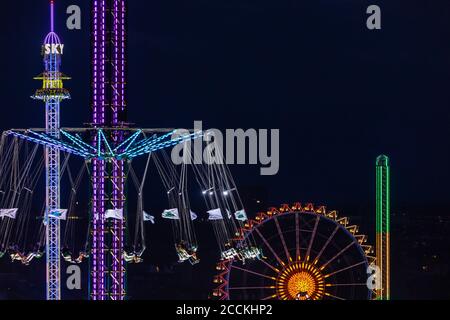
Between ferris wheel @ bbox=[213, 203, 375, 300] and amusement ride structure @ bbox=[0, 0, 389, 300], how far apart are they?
1.9 inches

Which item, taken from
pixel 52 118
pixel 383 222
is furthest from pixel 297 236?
pixel 52 118

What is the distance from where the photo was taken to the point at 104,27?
51844 millimetres

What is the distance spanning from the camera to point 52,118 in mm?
62375

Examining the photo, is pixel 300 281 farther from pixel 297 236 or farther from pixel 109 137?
pixel 109 137

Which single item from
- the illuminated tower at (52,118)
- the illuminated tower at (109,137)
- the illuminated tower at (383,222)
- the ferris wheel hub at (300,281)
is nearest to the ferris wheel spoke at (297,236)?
the ferris wheel hub at (300,281)

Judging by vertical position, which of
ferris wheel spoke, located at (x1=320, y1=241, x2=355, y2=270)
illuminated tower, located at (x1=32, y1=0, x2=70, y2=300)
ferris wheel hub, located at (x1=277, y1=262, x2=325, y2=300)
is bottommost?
ferris wheel hub, located at (x1=277, y1=262, x2=325, y2=300)

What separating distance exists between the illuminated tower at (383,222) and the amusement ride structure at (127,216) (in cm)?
5

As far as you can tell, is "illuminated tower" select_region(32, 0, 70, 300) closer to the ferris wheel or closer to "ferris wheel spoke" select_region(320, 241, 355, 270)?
the ferris wheel

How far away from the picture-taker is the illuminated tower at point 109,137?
51.9 m

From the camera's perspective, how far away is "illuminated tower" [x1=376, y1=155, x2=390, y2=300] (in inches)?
2571

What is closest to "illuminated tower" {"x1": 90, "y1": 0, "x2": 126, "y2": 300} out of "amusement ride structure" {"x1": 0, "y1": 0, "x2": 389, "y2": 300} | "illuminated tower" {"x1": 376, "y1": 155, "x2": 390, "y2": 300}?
"amusement ride structure" {"x1": 0, "y1": 0, "x2": 389, "y2": 300}
